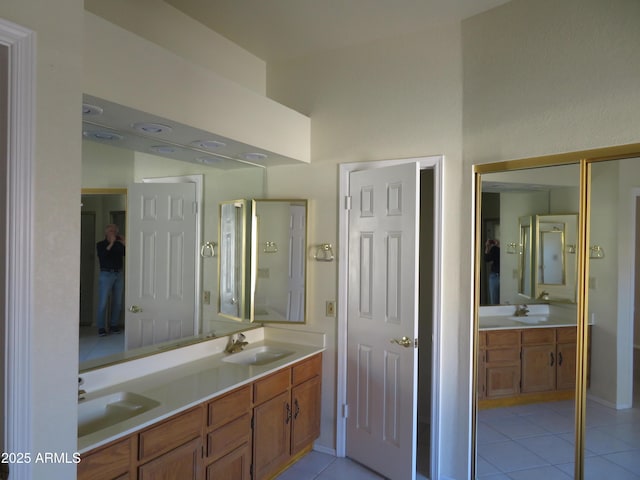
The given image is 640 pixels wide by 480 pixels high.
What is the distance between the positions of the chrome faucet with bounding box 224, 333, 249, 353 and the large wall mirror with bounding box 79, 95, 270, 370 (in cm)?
8

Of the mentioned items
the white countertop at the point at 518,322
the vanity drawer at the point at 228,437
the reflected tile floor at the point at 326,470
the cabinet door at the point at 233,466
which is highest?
the white countertop at the point at 518,322

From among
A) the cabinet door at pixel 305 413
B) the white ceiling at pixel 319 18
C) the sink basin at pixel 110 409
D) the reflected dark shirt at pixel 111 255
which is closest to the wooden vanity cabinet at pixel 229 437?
the sink basin at pixel 110 409

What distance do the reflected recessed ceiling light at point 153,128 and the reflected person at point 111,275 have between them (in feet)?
1.70

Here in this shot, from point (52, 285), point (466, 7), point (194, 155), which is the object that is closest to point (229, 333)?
point (194, 155)

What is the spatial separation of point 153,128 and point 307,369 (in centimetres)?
185

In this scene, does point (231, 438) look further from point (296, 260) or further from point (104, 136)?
point (104, 136)

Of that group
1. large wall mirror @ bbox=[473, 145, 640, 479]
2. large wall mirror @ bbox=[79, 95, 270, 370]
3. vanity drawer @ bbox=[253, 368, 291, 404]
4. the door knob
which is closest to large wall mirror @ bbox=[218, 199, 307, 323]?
large wall mirror @ bbox=[79, 95, 270, 370]

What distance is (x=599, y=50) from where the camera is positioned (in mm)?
2232

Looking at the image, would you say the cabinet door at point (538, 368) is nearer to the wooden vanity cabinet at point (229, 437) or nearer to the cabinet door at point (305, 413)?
the cabinet door at point (305, 413)

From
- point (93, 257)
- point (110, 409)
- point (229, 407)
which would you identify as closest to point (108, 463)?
point (110, 409)

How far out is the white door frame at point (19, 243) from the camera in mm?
1292

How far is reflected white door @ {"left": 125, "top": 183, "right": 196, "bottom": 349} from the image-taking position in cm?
239

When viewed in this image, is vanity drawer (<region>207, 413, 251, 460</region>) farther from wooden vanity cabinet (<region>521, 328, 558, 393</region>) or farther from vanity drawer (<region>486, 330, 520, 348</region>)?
wooden vanity cabinet (<region>521, 328, 558, 393</region>)

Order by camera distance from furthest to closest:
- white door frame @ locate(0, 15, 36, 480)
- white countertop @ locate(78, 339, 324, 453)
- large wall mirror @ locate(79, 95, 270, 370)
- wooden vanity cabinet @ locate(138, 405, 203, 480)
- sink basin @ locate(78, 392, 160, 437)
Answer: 1. large wall mirror @ locate(79, 95, 270, 370)
2. sink basin @ locate(78, 392, 160, 437)
3. wooden vanity cabinet @ locate(138, 405, 203, 480)
4. white countertop @ locate(78, 339, 324, 453)
5. white door frame @ locate(0, 15, 36, 480)
